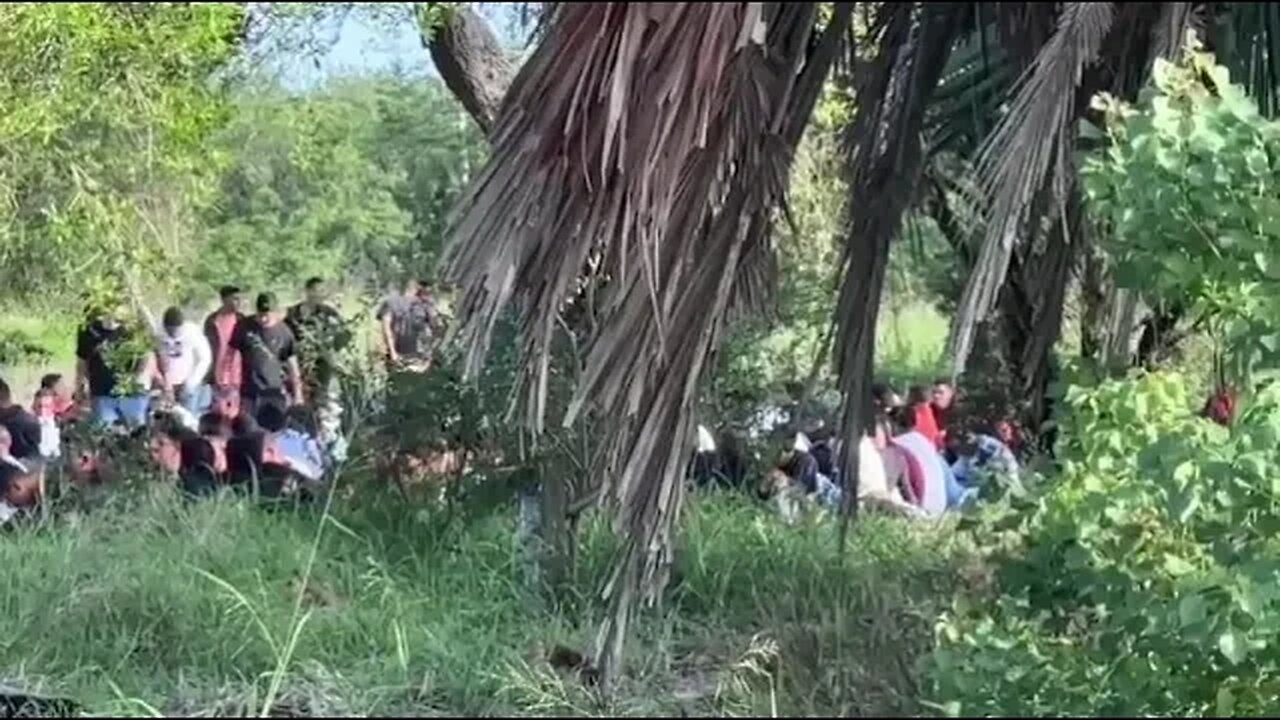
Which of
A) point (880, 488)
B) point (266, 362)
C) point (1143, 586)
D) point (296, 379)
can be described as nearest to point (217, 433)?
point (296, 379)

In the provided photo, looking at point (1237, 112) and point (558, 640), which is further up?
point (1237, 112)

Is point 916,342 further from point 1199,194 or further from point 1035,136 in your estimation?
point 1199,194

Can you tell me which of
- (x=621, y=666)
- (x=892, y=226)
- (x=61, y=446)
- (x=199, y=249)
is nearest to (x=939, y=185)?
(x=892, y=226)

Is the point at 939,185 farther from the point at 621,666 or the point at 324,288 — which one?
the point at 324,288

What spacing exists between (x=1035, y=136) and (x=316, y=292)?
6.23 metres

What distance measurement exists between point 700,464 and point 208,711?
3378 millimetres

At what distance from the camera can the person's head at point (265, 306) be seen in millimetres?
9367

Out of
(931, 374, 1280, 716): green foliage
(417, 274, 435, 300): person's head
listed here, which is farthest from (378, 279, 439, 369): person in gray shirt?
(931, 374, 1280, 716): green foliage

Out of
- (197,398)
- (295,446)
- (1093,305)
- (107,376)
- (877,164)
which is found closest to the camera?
(877,164)

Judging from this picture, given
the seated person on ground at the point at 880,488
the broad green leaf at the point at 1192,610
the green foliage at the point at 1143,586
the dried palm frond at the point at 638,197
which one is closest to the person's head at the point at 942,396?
the seated person on ground at the point at 880,488

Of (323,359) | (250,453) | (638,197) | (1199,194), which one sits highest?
(1199,194)

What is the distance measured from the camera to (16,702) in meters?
4.64

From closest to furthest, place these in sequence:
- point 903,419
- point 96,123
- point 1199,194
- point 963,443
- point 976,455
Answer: point 1199,194
point 96,123
point 976,455
point 963,443
point 903,419

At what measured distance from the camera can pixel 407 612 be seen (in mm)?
5793
